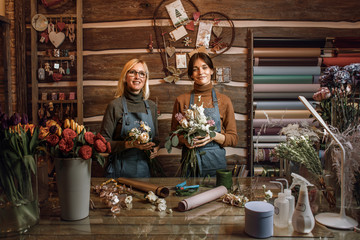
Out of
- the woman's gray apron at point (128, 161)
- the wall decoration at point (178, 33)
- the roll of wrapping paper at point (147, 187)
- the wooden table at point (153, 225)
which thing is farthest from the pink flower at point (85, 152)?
the wall decoration at point (178, 33)

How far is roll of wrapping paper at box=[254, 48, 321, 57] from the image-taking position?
140 inches

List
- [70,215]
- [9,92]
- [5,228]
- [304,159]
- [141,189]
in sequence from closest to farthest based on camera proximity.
A: [5,228]
[70,215]
[304,159]
[141,189]
[9,92]

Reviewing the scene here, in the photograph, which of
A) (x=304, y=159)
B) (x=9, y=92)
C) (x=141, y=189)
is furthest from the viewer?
(x=9, y=92)

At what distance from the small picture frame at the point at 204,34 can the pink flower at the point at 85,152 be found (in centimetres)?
241

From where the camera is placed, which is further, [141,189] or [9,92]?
[9,92]

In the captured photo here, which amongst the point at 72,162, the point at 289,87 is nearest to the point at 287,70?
the point at 289,87

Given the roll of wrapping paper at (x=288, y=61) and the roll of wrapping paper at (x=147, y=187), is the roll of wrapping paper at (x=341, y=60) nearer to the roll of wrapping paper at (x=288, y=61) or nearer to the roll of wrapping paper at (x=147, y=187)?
the roll of wrapping paper at (x=288, y=61)

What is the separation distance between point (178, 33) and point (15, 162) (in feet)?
8.51

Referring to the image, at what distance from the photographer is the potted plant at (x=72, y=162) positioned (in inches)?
54.2

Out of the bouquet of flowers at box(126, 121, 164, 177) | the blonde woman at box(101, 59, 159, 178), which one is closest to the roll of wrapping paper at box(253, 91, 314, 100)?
the blonde woman at box(101, 59, 159, 178)

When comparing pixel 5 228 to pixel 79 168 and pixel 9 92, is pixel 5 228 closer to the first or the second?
pixel 79 168

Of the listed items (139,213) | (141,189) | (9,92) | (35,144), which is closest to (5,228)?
(35,144)

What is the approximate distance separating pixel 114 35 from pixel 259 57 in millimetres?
1900

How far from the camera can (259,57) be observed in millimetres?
3602
